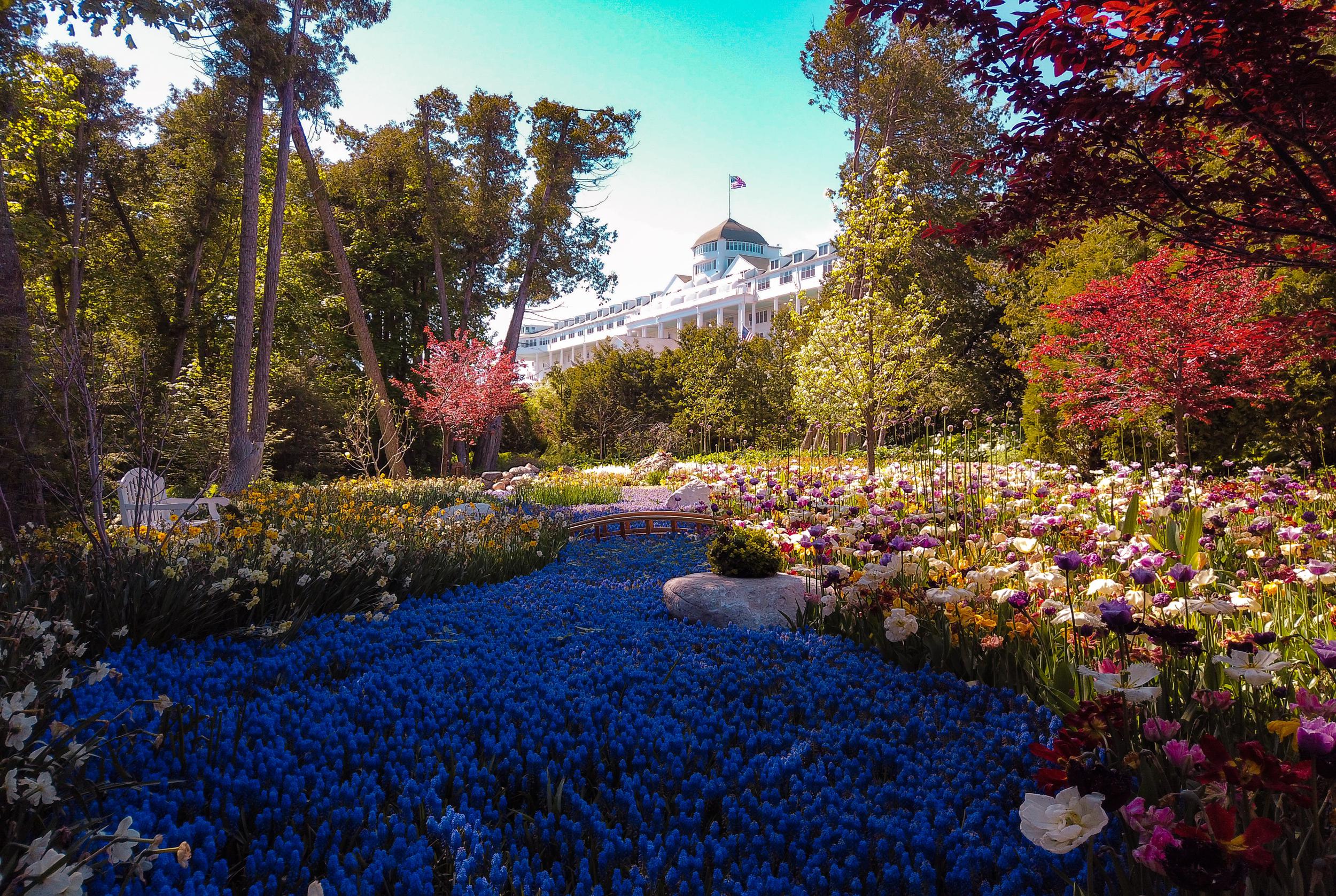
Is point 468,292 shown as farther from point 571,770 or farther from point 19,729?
point 19,729

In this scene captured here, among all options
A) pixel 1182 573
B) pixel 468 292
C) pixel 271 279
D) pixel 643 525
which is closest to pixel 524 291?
pixel 468 292

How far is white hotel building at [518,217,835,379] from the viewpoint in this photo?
40.1 metres

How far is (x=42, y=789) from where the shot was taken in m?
1.51

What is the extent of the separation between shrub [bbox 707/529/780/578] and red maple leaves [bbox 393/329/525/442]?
454 inches

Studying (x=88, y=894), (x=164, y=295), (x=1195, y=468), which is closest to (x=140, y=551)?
(x=88, y=894)

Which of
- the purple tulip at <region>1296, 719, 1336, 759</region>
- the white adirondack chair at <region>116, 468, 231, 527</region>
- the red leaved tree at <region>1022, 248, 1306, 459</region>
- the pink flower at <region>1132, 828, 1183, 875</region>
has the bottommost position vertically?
the pink flower at <region>1132, 828, 1183, 875</region>

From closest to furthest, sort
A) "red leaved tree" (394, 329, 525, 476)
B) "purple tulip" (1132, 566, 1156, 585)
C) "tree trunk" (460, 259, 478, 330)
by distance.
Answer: "purple tulip" (1132, 566, 1156, 585) → "red leaved tree" (394, 329, 525, 476) → "tree trunk" (460, 259, 478, 330)

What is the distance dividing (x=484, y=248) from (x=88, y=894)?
19744 mm

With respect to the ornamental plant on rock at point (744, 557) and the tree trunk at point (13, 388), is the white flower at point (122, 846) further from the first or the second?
the tree trunk at point (13, 388)

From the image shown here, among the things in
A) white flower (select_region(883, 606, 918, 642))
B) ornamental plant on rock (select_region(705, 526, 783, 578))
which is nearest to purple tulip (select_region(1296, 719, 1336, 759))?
white flower (select_region(883, 606, 918, 642))

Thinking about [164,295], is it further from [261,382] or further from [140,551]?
[140,551]

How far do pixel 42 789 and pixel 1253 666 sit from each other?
3077 mm

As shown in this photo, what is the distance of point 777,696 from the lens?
2984 mm

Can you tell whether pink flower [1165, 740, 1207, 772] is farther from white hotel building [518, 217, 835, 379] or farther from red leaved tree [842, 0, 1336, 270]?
white hotel building [518, 217, 835, 379]
